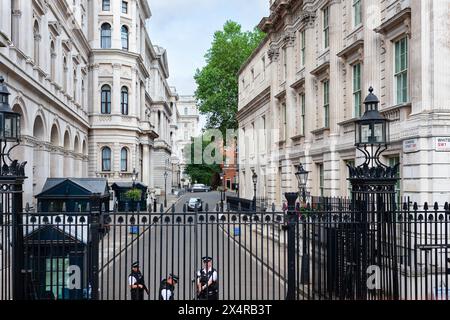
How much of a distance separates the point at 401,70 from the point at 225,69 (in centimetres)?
3655

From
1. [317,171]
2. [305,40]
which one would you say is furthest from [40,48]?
[317,171]

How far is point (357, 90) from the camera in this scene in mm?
18953

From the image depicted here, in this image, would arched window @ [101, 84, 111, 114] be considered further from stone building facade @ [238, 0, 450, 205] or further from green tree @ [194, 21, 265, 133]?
stone building facade @ [238, 0, 450, 205]

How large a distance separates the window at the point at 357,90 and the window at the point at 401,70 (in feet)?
10.4

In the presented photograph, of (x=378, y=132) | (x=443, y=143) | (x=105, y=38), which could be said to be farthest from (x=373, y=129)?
(x=105, y=38)

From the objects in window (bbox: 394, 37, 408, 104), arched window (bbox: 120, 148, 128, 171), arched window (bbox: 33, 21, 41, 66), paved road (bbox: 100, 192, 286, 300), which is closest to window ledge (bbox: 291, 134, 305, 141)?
window (bbox: 394, 37, 408, 104)

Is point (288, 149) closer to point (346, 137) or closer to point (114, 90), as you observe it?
point (346, 137)

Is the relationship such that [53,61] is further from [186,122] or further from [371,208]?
[186,122]

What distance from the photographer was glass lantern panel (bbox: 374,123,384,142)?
26.6 feet

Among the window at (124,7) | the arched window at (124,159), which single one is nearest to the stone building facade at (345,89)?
the arched window at (124,159)

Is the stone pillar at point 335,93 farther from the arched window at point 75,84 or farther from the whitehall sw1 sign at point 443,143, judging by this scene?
the arched window at point 75,84

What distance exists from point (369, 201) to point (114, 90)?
122 ft

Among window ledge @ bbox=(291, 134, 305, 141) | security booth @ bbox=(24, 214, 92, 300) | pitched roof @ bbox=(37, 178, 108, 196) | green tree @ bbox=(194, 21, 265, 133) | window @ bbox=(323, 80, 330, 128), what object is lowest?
security booth @ bbox=(24, 214, 92, 300)

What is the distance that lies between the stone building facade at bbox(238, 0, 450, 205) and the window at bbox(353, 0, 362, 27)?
0.04m
